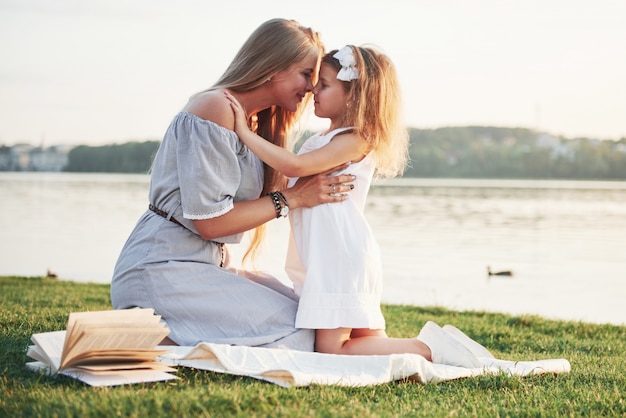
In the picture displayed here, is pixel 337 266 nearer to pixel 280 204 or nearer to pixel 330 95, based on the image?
pixel 280 204

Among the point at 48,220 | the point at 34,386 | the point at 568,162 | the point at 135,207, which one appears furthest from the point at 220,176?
the point at 568,162

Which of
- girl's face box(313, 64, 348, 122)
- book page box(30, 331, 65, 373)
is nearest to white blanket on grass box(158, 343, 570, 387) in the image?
book page box(30, 331, 65, 373)

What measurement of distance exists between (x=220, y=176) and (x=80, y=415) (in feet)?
5.56

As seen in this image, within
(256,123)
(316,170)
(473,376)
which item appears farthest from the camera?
(256,123)

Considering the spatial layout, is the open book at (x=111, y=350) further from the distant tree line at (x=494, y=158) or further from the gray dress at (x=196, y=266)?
the distant tree line at (x=494, y=158)

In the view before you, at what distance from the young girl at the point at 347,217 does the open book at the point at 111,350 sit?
0.97m

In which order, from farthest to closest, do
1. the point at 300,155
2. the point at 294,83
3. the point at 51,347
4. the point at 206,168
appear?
the point at 294,83, the point at 300,155, the point at 206,168, the point at 51,347

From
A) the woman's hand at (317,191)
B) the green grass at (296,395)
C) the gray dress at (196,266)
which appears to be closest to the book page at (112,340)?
the green grass at (296,395)

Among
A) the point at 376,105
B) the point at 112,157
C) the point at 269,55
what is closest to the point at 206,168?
the point at 269,55

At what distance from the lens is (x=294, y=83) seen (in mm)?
4727

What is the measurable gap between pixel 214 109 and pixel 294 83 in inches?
21.1

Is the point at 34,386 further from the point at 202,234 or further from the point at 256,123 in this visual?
the point at 256,123

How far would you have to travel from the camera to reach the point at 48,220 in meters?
26.3

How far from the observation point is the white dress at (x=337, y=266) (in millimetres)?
4355
